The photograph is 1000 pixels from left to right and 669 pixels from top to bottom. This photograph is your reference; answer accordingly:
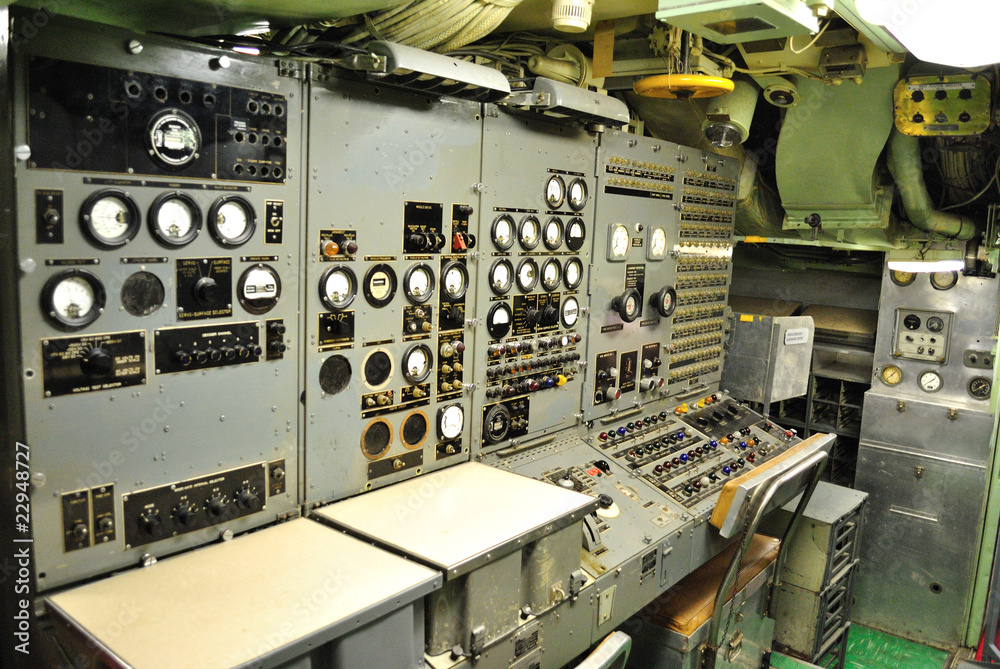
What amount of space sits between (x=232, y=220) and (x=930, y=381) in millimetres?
4846

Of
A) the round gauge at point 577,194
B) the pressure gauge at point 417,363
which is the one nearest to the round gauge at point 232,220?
the pressure gauge at point 417,363

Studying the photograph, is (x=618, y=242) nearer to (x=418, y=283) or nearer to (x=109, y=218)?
(x=418, y=283)

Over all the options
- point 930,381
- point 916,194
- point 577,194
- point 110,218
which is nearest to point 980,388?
point 930,381

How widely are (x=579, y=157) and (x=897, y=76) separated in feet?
6.31

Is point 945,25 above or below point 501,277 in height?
above

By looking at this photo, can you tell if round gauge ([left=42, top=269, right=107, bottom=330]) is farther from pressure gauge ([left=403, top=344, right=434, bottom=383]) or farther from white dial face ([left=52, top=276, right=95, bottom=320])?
pressure gauge ([left=403, top=344, right=434, bottom=383])

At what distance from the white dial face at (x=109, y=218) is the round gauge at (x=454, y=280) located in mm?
1235

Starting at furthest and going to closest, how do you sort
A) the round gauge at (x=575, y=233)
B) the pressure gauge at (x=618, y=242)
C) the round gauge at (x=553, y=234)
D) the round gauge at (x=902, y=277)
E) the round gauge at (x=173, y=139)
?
the round gauge at (x=902, y=277)
the pressure gauge at (x=618, y=242)
the round gauge at (x=575, y=233)
the round gauge at (x=553, y=234)
the round gauge at (x=173, y=139)

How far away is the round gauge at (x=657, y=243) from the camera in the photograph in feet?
13.4

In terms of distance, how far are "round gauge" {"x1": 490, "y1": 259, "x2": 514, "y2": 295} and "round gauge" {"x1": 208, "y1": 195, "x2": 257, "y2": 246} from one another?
115cm

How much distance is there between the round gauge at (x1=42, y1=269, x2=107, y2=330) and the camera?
6.15ft

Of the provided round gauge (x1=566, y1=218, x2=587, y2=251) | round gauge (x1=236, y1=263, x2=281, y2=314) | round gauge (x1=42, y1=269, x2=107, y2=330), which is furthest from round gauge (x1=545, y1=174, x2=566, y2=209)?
round gauge (x1=42, y1=269, x2=107, y2=330)

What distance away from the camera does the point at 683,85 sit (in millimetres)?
2932

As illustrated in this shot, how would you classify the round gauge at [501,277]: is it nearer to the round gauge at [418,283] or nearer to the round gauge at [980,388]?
the round gauge at [418,283]
